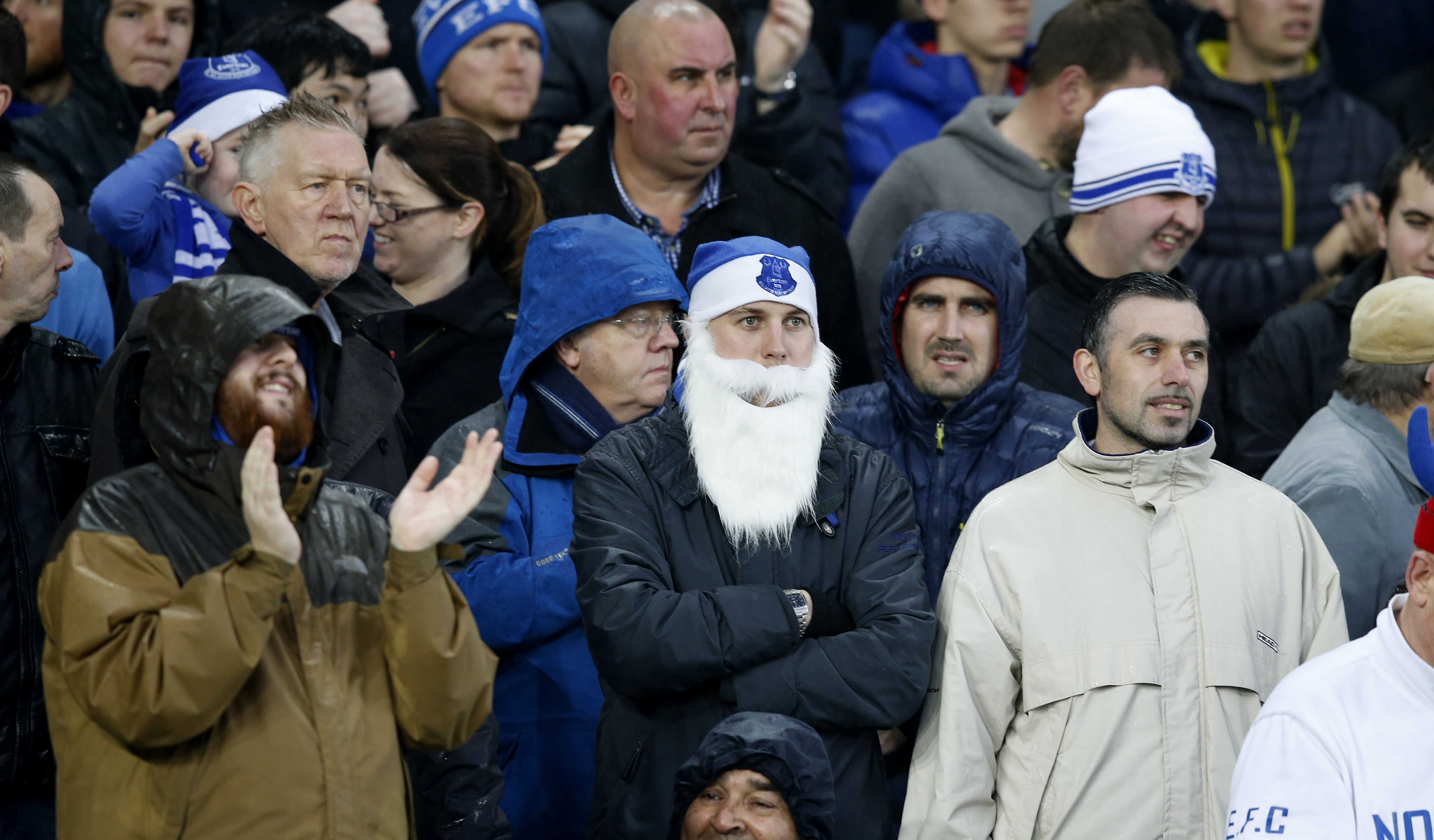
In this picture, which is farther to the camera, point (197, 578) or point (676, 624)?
point (676, 624)

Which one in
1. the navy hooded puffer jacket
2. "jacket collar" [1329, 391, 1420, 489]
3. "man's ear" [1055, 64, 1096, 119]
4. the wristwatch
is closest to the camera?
the navy hooded puffer jacket

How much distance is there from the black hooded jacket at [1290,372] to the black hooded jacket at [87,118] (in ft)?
14.2

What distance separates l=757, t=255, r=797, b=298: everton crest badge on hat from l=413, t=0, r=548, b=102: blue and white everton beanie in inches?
105

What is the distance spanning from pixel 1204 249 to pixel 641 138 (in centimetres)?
255

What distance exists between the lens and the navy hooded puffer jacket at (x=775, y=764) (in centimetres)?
362

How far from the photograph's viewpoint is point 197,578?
3006 mm

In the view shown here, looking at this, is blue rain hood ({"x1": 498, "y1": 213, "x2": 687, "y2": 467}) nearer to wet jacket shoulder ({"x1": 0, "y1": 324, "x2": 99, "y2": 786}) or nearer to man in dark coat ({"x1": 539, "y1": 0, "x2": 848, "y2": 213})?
wet jacket shoulder ({"x1": 0, "y1": 324, "x2": 99, "y2": 786})

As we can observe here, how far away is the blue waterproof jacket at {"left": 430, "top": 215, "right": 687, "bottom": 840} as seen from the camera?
13.7 feet

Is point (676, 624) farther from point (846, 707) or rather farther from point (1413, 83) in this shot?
point (1413, 83)

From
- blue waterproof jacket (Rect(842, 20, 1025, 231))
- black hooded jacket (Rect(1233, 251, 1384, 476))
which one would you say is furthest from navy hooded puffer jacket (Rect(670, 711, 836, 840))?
blue waterproof jacket (Rect(842, 20, 1025, 231))

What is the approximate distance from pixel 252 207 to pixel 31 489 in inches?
39.8

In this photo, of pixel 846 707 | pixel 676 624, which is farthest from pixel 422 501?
pixel 846 707

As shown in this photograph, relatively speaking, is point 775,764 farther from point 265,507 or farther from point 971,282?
point 971,282

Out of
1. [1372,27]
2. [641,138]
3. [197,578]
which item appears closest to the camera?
[197,578]
